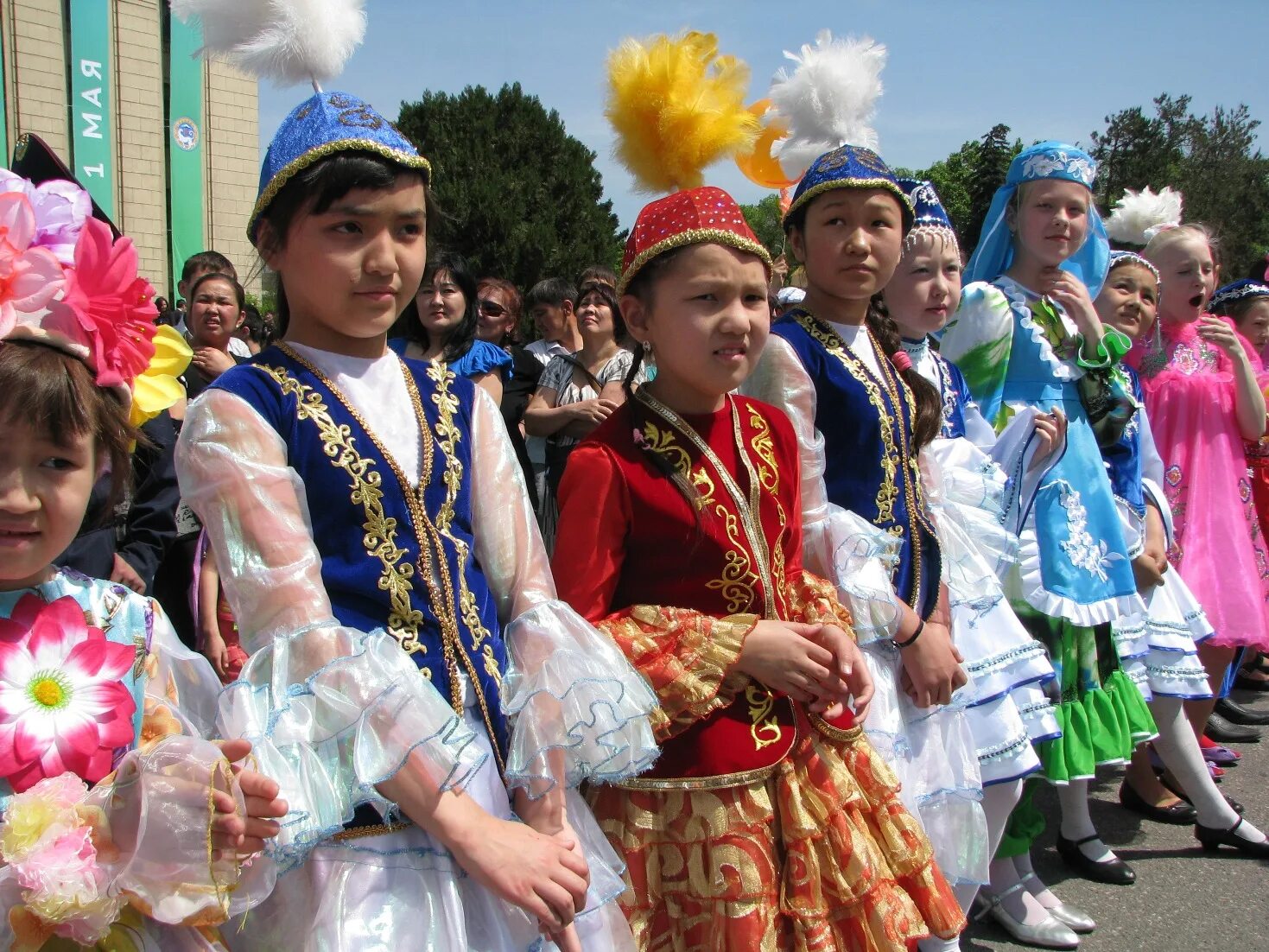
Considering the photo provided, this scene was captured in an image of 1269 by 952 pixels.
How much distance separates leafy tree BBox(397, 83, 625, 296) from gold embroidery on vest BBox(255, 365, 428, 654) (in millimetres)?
19612

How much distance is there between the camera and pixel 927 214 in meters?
2.87

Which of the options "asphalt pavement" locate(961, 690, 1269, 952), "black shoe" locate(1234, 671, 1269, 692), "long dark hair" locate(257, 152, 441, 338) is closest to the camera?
"long dark hair" locate(257, 152, 441, 338)

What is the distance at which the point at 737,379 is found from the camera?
200 centimetres

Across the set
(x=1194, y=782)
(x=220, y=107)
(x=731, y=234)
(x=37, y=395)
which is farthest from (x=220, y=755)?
(x=220, y=107)

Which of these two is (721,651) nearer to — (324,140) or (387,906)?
(387,906)

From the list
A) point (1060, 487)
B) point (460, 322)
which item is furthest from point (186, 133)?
point (1060, 487)

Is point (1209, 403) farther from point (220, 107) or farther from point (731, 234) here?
point (220, 107)

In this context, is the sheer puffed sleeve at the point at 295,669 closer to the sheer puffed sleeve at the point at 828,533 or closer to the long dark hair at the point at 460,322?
the sheer puffed sleeve at the point at 828,533

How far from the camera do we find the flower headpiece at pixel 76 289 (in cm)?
145

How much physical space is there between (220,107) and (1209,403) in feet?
71.8

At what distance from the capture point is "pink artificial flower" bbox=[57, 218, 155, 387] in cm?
152

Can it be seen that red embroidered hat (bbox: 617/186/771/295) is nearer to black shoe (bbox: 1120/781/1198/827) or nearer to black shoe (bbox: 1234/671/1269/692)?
black shoe (bbox: 1120/781/1198/827)

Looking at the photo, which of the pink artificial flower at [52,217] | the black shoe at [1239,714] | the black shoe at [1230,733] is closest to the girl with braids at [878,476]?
the pink artificial flower at [52,217]

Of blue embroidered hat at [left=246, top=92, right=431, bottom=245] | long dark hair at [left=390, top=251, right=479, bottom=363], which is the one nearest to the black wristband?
blue embroidered hat at [left=246, top=92, right=431, bottom=245]
